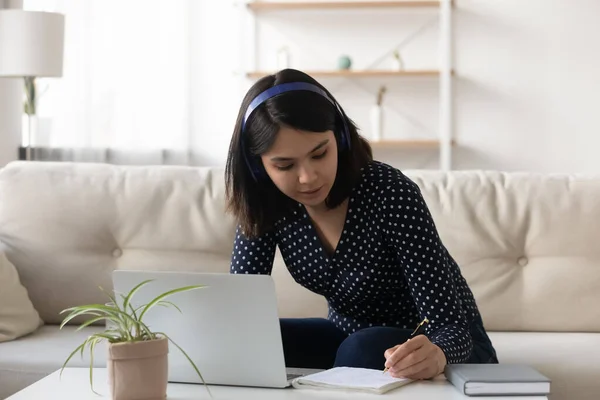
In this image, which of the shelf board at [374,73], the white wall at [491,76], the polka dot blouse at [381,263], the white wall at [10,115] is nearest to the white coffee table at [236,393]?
the polka dot blouse at [381,263]

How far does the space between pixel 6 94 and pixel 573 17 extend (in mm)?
2819

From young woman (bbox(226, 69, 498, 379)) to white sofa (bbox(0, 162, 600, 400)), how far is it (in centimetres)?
51

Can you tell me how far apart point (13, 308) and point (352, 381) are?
112cm

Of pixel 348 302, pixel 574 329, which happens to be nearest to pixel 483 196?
pixel 574 329

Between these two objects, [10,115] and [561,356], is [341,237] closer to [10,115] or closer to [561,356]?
[561,356]

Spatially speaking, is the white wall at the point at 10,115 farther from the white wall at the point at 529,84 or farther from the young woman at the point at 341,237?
the young woman at the point at 341,237

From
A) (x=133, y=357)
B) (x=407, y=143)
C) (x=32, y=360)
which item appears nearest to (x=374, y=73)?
(x=407, y=143)

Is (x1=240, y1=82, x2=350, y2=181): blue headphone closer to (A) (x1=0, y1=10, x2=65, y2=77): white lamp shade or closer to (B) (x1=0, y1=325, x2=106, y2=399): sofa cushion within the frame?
(B) (x1=0, y1=325, x2=106, y2=399): sofa cushion

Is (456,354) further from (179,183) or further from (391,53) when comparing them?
(391,53)

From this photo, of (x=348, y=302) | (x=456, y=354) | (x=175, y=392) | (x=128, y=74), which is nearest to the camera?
(x=175, y=392)

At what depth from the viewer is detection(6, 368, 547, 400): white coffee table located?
1.28 metres

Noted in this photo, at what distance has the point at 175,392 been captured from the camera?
53.2 inches

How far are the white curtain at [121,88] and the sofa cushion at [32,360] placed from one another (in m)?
2.51

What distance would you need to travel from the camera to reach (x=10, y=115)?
4.32 m
